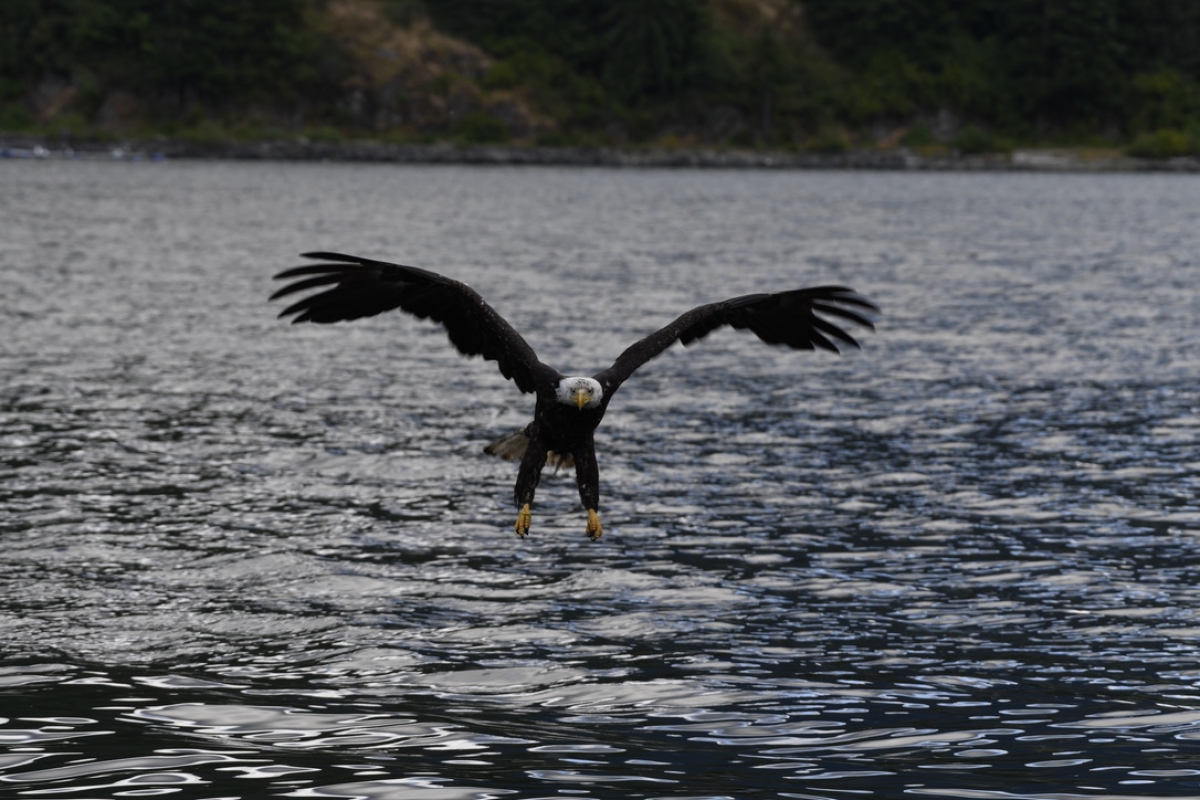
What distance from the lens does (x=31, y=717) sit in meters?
9.12

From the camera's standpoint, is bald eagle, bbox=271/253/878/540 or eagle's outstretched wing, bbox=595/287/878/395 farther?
eagle's outstretched wing, bbox=595/287/878/395

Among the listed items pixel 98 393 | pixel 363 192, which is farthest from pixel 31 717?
pixel 363 192

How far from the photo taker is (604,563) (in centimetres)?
1334

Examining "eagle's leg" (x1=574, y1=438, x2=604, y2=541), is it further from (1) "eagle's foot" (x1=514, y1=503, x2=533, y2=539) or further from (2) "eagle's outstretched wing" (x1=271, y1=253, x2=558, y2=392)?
(2) "eagle's outstretched wing" (x1=271, y1=253, x2=558, y2=392)

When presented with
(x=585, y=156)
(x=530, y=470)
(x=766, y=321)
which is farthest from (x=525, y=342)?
(x=585, y=156)

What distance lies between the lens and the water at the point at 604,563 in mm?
8836

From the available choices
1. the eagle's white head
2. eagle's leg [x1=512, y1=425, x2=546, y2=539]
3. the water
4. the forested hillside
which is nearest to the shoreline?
the forested hillside

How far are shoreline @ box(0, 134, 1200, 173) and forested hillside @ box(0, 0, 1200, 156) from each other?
124 inches

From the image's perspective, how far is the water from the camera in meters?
8.84

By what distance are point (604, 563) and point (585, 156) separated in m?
111

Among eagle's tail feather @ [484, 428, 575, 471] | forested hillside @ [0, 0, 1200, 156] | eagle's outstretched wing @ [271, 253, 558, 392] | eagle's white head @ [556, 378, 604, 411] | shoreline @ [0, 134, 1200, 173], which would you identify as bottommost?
eagle's tail feather @ [484, 428, 575, 471]

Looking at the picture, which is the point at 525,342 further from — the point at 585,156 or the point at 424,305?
the point at 585,156

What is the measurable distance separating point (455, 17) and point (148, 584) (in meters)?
130

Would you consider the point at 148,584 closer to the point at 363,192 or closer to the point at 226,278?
the point at 226,278
